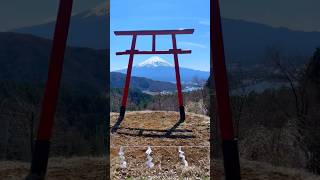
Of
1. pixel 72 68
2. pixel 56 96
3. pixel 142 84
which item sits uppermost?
pixel 72 68

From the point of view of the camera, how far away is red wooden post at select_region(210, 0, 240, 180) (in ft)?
12.9

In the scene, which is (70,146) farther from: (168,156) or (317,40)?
(317,40)

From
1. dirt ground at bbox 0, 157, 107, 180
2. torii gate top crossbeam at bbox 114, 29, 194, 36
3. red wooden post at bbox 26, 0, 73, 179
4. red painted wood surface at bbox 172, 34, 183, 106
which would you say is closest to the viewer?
Result: red wooden post at bbox 26, 0, 73, 179

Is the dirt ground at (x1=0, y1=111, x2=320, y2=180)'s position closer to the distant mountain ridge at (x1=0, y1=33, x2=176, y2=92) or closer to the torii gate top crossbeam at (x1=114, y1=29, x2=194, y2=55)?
the distant mountain ridge at (x1=0, y1=33, x2=176, y2=92)

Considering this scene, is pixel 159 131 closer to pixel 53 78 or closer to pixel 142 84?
pixel 142 84

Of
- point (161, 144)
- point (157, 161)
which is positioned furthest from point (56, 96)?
point (161, 144)

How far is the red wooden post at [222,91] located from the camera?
3.94m

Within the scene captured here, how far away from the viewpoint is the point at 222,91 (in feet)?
13.1

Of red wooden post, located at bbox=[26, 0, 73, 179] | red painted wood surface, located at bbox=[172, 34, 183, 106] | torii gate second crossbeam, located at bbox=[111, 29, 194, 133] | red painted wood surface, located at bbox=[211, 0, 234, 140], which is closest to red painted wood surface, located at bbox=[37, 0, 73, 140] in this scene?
red wooden post, located at bbox=[26, 0, 73, 179]

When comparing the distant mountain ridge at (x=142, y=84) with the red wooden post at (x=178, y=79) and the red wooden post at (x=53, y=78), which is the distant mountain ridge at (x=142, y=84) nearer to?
the red wooden post at (x=178, y=79)

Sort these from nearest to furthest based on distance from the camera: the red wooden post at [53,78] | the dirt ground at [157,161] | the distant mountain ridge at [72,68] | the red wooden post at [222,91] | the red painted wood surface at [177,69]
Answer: the red wooden post at [222,91] < the red wooden post at [53,78] < the dirt ground at [157,161] < the red painted wood surface at [177,69] < the distant mountain ridge at [72,68]

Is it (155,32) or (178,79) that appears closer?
(155,32)

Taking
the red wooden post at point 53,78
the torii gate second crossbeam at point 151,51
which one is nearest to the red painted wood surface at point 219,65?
the red wooden post at point 53,78

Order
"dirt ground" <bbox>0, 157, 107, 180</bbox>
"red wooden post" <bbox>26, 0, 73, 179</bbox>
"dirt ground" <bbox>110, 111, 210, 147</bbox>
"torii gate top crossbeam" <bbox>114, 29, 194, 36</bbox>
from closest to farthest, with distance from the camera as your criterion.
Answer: "red wooden post" <bbox>26, 0, 73, 179</bbox> → "dirt ground" <bbox>0, 157, 107, 180</bbox> → "torii gate top crossbeam" <bbox>114, 29, 194, 36</bbox> → "dirt ground" <bbox>110, 111, 210, 147</bbox>
